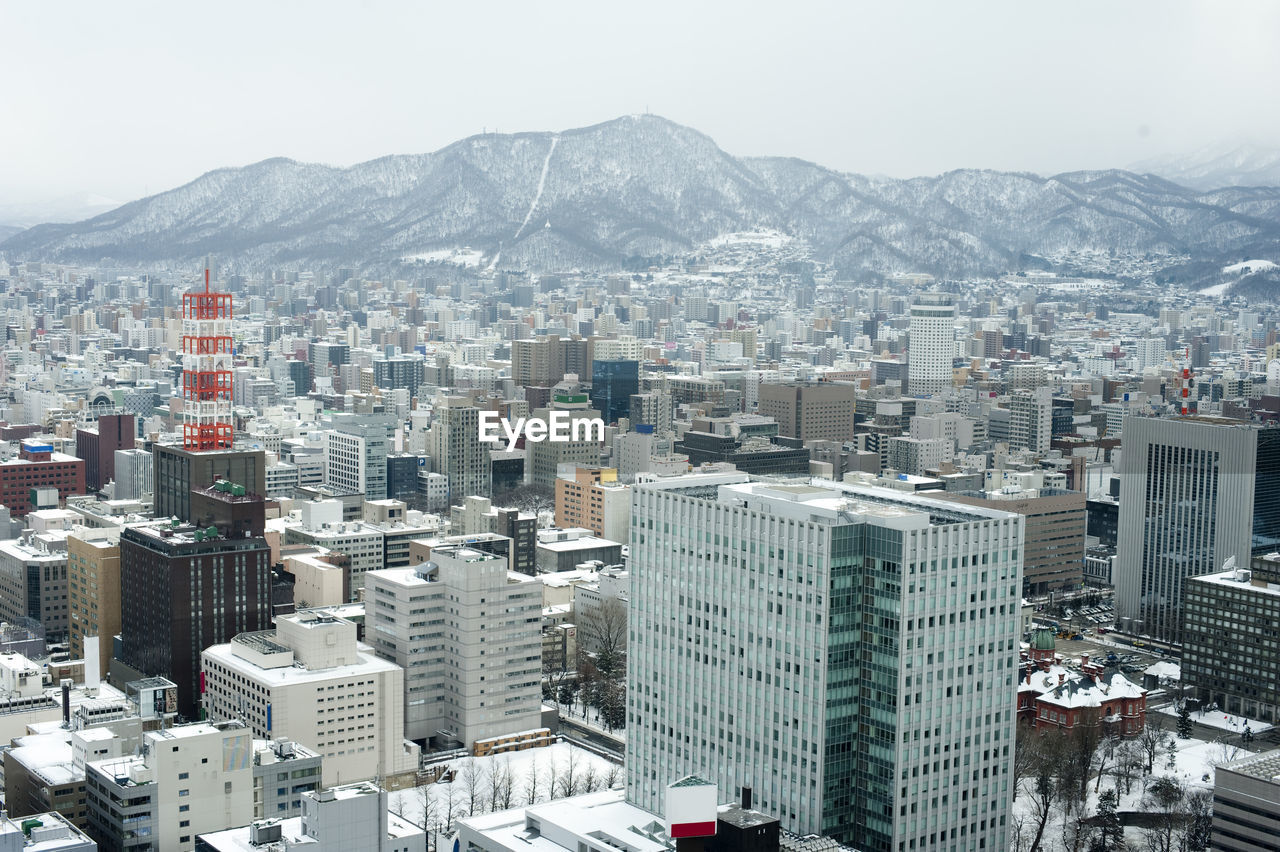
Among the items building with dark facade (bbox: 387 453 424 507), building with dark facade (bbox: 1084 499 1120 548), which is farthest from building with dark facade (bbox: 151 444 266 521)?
building with dark facade (bbox: 1084 499 1120 548)

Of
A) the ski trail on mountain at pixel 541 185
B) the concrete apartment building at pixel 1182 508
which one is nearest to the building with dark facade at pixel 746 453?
the concrete apartment building at pixel 1182 508

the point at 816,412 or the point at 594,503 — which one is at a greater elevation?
the point at 816,412

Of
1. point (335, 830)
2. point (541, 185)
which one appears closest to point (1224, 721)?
point (335, 830)

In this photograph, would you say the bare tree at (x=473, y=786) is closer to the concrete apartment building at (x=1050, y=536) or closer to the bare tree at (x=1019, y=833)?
the bare tree at (x=1019, y=833)

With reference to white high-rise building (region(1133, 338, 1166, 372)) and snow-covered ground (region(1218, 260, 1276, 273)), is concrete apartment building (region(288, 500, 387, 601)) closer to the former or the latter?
white high-rise building (region(1133, 338, 1166, 372))

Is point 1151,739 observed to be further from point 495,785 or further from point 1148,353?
point 1148,353

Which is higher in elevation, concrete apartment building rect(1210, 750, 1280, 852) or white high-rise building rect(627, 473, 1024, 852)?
white high-rise building rect(627, 473, 1024, 852)
